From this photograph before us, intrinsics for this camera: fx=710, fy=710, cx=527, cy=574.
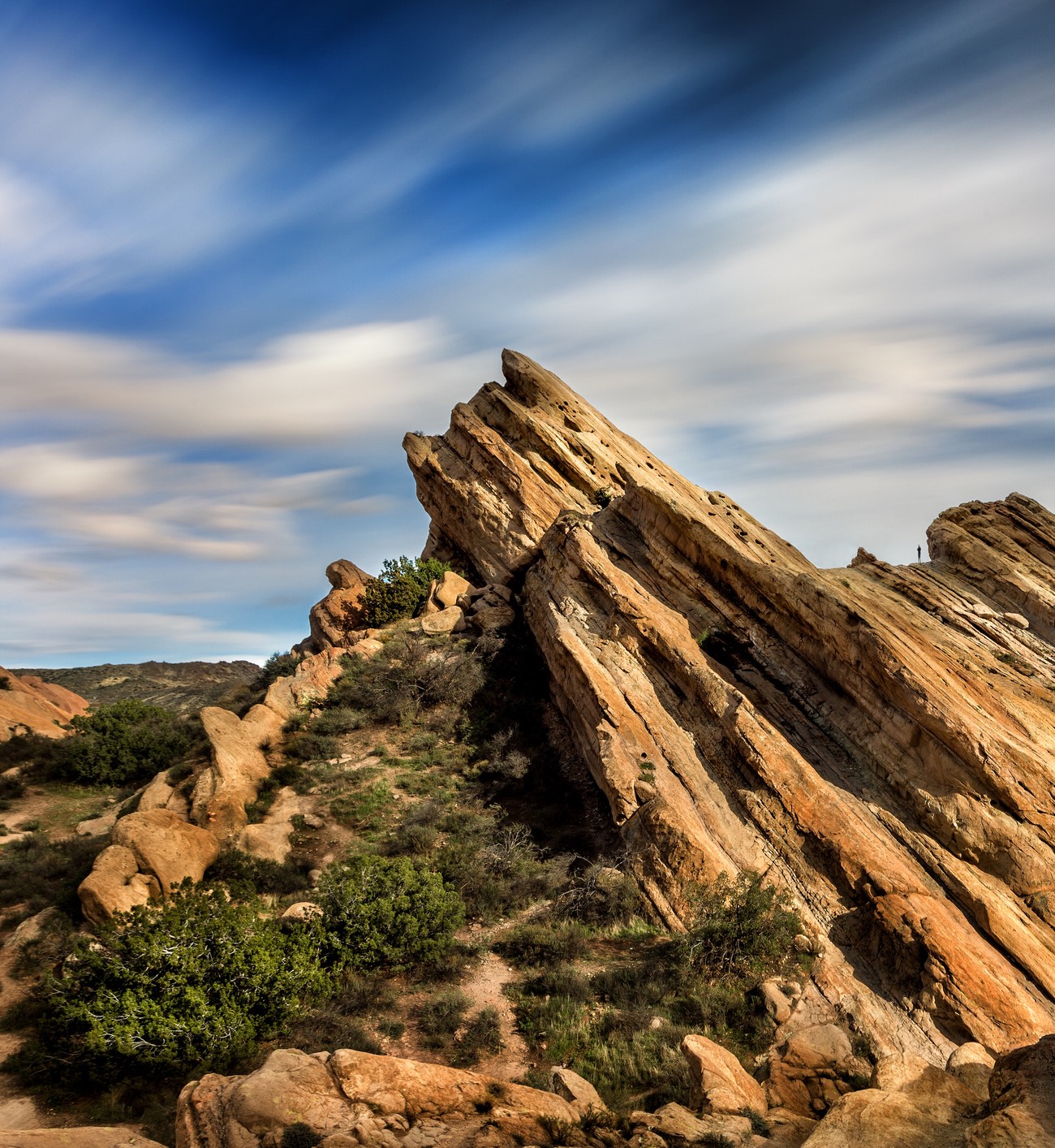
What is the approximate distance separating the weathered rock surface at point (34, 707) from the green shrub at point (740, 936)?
2781cm

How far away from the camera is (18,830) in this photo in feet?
72.2

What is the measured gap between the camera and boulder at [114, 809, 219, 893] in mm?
16641

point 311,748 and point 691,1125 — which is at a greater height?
point 311,748

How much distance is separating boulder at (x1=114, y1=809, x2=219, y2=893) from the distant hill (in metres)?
40.0

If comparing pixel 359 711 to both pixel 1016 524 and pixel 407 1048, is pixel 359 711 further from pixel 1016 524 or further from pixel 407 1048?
pixel 1016 524

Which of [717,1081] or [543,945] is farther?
[543,945]

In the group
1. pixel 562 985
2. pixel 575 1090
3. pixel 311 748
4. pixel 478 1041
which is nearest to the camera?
pixel 575 1090

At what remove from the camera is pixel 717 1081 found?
35.1ft

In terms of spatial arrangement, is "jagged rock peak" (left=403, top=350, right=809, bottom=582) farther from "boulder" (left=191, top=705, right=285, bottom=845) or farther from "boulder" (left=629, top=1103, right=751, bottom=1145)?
"boulder" (left=629, top=1103, right=751, bottom=1145)

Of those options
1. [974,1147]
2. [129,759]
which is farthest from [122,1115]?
[129,759]

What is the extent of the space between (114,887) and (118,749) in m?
13.0

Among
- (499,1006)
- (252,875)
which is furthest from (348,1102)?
(252,875)

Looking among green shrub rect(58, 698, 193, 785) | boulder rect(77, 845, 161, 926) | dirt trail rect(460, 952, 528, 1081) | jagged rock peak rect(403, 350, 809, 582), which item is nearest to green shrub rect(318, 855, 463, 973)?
dirt trail rect(460, 952, 528, 1081)

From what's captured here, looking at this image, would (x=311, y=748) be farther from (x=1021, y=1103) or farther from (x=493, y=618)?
(x=1021, y=1103)
